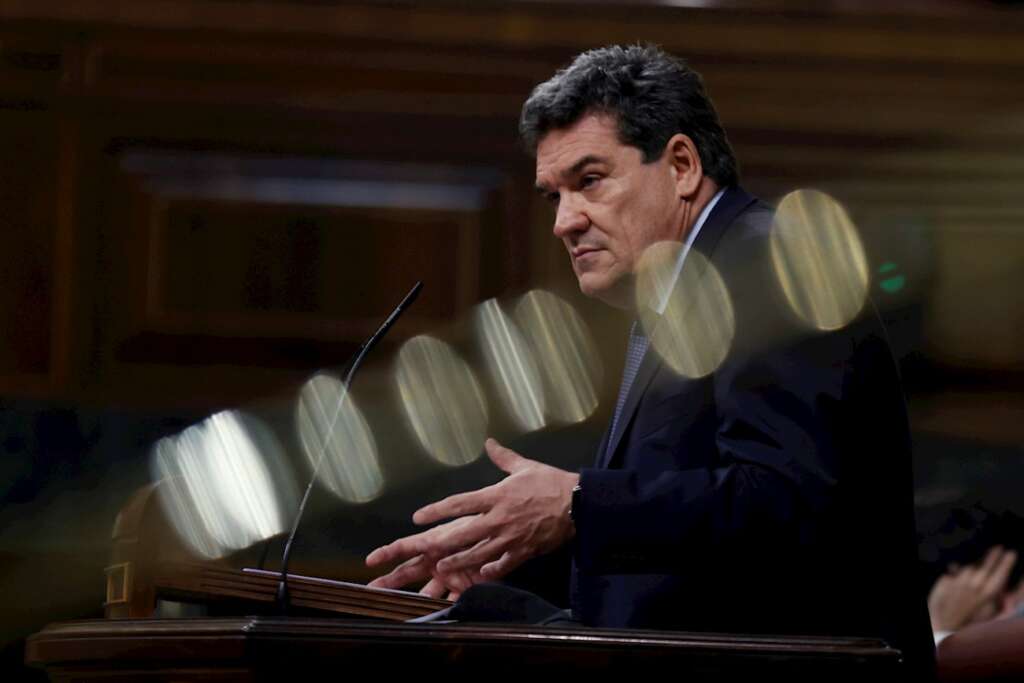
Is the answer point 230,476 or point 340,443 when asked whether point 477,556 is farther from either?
point 340,443

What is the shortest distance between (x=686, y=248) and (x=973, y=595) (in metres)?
1.54

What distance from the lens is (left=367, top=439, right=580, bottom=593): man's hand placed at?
1795mm

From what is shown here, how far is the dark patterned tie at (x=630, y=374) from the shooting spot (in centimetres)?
221

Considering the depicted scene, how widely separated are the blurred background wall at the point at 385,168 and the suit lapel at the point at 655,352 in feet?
5.90

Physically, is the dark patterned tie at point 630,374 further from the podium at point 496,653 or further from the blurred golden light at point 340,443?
the blurred golden light at point 340,443

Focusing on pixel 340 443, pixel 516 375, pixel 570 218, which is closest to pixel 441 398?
pixel 516 375

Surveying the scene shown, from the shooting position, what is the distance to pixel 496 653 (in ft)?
5.13

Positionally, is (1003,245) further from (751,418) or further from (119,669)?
(119,669)

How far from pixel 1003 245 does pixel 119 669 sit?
3.20 m

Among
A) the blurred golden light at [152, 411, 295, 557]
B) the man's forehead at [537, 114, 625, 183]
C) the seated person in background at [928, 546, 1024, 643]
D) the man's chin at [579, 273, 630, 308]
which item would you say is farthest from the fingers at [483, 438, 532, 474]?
the blurred golden light at [152, 411, 295, 557]

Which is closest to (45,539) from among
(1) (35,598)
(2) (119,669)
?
(1) (35,598)

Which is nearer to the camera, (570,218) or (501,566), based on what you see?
(501,566)

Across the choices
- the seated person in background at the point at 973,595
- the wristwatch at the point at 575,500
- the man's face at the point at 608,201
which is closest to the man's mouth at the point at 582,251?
the man's face at the point at 608,201

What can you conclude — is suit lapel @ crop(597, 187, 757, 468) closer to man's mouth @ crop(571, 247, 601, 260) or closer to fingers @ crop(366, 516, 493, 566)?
man's mouth @ crop(571, 247, 601, 260)
